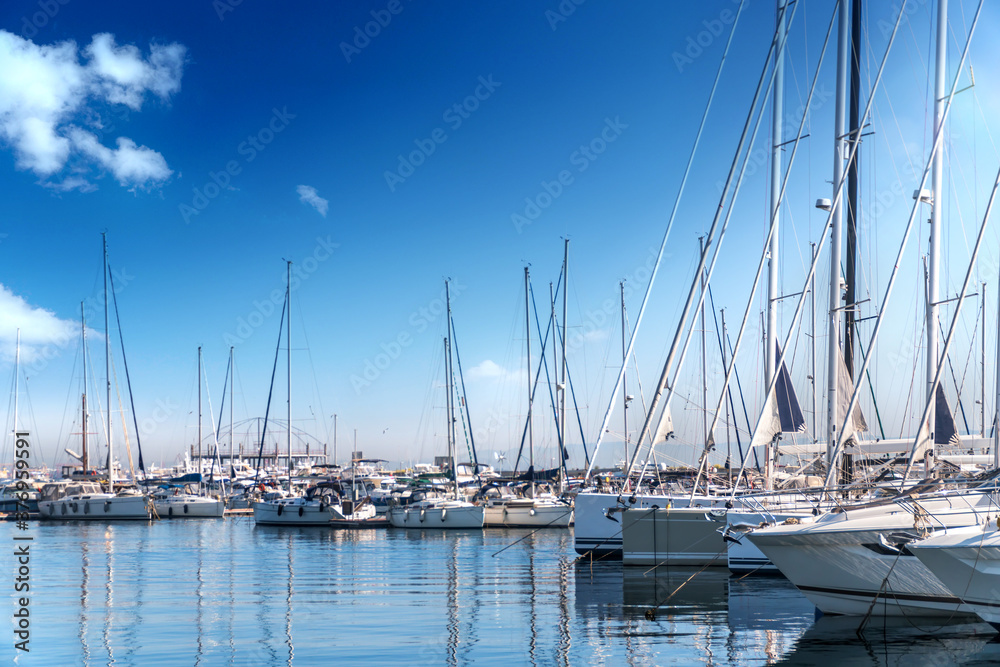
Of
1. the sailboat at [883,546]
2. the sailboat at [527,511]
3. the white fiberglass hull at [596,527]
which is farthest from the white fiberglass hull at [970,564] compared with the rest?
the sailboat at [527,511]

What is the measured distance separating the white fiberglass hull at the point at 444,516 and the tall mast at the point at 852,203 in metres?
31.5

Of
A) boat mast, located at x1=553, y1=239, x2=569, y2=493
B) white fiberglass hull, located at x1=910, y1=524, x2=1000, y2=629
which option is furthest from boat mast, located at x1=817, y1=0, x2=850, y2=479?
boat mast, located at x1=553, y1=239, x2=569, y2=493

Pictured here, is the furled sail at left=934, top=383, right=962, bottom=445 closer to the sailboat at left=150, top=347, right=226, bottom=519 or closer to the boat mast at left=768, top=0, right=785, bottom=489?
the boat mast at left=768, top=0, right=785, bottom=489

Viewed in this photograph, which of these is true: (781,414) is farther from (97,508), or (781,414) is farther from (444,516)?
(97,508)

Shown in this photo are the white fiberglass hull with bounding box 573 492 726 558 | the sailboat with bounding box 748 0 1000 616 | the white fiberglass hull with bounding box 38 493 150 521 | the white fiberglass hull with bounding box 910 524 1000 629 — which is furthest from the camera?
the white fiberglass hull with bounding box 38 493 150 521

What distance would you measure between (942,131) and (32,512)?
2959 inches

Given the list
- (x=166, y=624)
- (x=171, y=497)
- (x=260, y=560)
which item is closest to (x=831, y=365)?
(x=166, y=624)

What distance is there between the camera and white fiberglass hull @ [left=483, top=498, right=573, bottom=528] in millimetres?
55375

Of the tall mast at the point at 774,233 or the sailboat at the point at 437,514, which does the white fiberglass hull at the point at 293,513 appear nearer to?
the sailboat at the point at 437,514

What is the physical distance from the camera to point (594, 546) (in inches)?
1340

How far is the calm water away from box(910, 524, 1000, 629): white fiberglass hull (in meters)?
0.87

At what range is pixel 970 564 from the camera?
15453 mm

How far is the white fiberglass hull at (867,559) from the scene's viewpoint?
680 inches

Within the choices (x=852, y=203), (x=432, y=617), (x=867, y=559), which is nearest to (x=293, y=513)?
(x=432, y=617)
